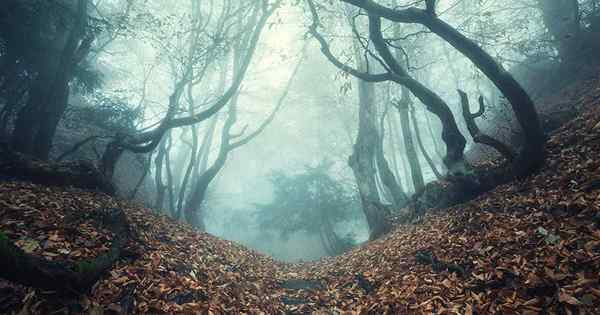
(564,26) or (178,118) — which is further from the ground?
(564,26)

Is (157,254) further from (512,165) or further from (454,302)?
(512,165)

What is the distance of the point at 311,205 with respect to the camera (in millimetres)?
20281

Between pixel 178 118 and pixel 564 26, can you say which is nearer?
pixel 178 118

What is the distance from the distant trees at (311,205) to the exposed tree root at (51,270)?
15791mm

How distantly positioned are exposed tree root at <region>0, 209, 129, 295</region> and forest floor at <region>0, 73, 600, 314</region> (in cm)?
21

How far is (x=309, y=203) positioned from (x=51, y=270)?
17922mm

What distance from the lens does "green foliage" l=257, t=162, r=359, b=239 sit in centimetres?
1992

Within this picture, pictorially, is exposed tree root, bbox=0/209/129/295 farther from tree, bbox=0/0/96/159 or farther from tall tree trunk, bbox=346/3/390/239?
tall tree trunk, bbox=346/3/390/239

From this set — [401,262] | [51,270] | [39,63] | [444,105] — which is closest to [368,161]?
[444,105]

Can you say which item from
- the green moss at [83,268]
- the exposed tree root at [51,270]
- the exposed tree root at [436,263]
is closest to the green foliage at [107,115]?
the exposed tree root at [51,270]

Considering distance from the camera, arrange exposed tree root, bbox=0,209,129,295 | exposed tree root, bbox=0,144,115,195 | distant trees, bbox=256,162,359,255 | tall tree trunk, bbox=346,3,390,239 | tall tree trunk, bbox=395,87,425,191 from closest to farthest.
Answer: exposed tree root, bbox=0,209,129,295 < exposed tree root, bbox=0,144,115,195 < tall tree trunk, bbox=346,3,390,239 < tall tree trunk, bbox=395,87,425,191 < distant trees, bbox=256,162,359,255

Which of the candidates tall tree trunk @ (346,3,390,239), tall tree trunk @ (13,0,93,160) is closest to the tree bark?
tall tree trunk @ (346,3,390,239)

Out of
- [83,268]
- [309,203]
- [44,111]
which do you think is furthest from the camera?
[309,203]

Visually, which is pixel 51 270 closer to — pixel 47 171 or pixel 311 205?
pixel 47 171
